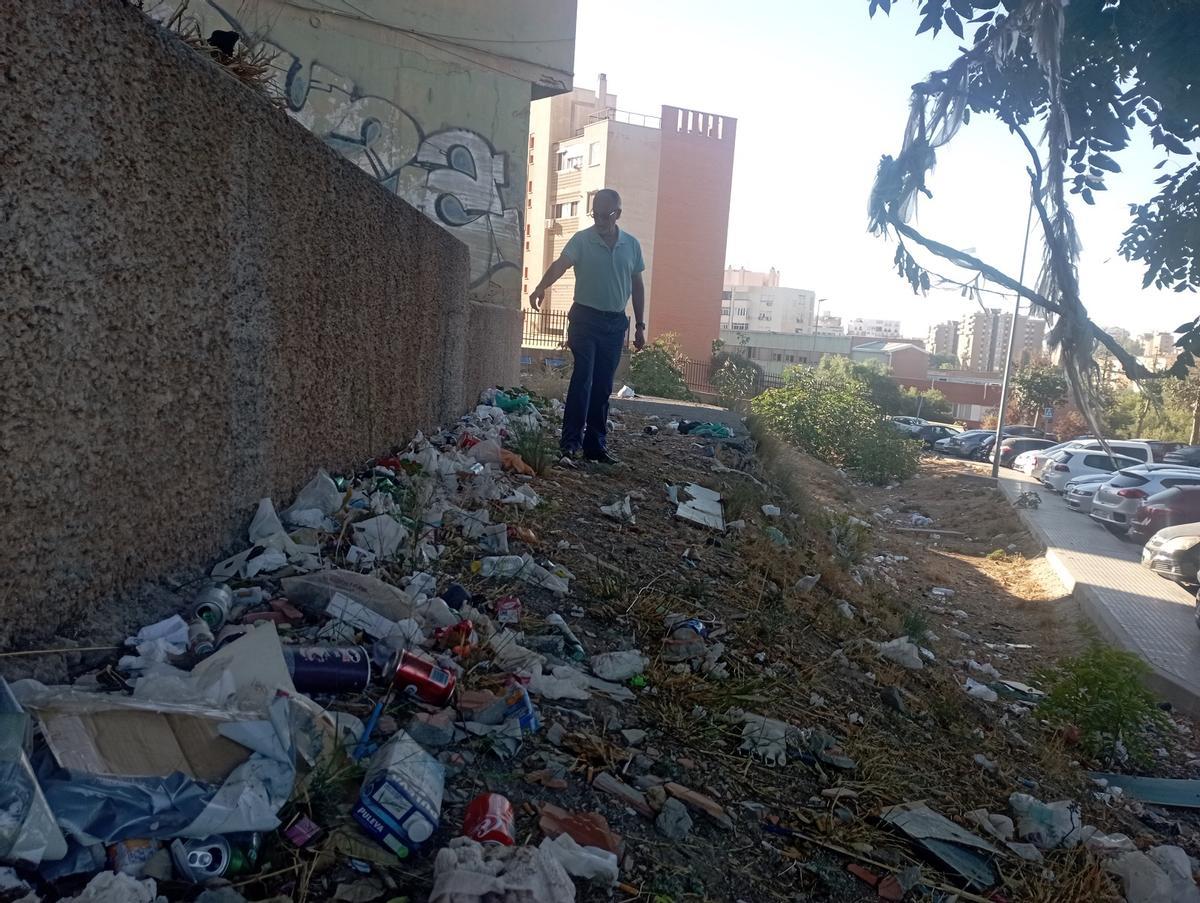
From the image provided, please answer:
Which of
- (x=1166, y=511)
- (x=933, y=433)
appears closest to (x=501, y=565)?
(x=1166, y=511)

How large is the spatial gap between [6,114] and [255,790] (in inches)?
51.1

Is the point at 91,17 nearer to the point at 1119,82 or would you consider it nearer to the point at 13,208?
the point at 13,208

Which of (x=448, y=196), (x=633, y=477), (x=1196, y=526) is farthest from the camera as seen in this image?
(x=1196, y=526)

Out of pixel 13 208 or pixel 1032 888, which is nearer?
pixel 13 208

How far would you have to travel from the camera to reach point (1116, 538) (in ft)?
55.2

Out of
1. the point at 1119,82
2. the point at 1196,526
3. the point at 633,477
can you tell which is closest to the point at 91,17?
the point at 1119,82

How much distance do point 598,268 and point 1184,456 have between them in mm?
22108

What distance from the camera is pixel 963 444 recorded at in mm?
38938

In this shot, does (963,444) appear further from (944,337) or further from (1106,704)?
(944,337)

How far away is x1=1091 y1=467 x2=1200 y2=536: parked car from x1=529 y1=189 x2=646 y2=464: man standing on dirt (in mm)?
14407

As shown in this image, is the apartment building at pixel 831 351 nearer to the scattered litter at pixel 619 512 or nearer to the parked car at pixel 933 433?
the parked car at pixel 933 433

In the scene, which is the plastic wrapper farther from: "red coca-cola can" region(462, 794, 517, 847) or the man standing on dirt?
the man standing on dirt

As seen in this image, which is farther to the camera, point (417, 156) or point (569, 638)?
point (417, 156)

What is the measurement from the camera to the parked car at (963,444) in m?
38.3
